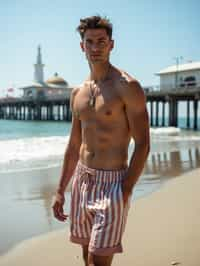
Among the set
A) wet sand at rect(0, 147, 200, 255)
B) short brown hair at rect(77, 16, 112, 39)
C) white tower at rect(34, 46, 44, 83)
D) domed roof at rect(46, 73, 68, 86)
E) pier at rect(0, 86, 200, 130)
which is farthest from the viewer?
white tower at rect(34, 46, 44, 83)

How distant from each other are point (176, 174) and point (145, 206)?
3.54 meters

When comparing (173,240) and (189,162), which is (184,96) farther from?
(173,240)

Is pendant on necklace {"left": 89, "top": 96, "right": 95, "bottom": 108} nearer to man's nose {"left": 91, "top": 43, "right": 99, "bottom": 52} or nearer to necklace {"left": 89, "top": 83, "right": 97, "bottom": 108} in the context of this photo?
necklace {"left": 89, "top": 83, "right": 97, "bottom": 108}

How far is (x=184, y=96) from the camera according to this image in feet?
115

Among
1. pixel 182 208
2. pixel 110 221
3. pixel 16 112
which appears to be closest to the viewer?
pixel 110 221

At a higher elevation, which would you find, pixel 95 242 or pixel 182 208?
pixel 95 242

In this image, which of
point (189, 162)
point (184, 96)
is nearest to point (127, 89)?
point (189, 162)

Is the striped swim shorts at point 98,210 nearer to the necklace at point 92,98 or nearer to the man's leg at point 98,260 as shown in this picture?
the man's leg at point 98,260

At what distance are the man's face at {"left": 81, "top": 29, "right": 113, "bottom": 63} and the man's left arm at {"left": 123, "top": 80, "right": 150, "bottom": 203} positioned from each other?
10.9 inches

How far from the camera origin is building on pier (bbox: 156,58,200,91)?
36031 mm

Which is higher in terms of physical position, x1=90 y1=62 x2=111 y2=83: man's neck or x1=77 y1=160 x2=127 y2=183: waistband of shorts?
x1=90 y1=62 x2=111 y2=83: man's neck

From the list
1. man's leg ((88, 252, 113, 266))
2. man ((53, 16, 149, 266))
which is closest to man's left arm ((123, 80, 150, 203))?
man ((53, 16, 149, 266))

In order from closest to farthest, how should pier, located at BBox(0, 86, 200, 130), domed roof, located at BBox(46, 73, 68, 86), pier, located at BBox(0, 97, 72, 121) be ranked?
pier, located at BBox(0, 86, 200, 130) < pier, located at BBox(0, 97, 72, 121) < domed roof, located at BBox(46, 73, 68, 86)

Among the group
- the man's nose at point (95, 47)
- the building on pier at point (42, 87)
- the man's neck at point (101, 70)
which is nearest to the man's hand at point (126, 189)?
the man's neck at point (101, 70)
